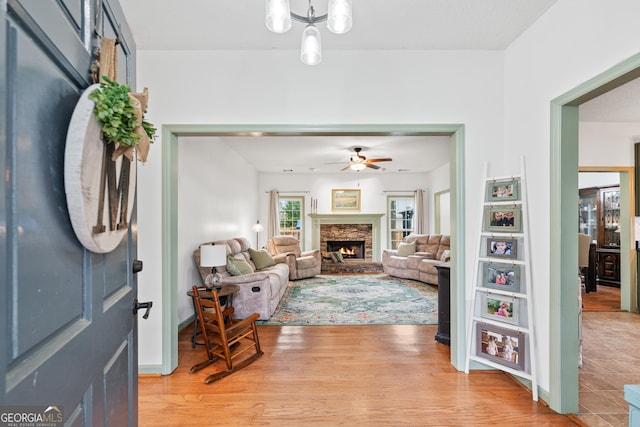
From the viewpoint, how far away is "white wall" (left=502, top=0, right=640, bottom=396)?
173 cm

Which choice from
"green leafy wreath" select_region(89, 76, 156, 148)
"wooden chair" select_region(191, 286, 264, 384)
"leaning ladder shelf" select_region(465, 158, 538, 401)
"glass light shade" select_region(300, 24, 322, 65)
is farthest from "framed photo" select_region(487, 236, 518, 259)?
"green leafy wreath" select_region(89, 76, 156, 148)

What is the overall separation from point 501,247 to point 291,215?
253 inches

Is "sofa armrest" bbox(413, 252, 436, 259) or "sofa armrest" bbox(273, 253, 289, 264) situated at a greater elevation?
"sofa armrest" bbox(413, 252, 436, 259)

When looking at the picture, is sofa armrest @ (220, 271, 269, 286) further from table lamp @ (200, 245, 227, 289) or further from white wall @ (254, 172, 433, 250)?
white wall @ (254, 172, 433, 250)

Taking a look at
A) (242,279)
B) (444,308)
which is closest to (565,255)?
(444,308)

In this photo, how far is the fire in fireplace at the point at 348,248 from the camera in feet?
28.5

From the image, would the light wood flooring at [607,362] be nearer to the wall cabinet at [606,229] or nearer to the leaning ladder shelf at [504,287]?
the leaning ladder shelf at [504,287]

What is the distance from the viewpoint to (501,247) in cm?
249

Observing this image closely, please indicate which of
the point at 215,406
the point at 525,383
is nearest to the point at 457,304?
the point at 525,383

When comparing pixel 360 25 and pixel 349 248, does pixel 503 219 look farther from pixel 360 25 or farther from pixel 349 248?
pixel 349 248

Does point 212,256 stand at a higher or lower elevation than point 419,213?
lower

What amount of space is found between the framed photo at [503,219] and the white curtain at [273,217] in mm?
6076

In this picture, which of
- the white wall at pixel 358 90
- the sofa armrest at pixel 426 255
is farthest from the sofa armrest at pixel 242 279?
the sofa armrest at pixel 426 255

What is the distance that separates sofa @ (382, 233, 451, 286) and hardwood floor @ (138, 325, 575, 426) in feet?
10.5
